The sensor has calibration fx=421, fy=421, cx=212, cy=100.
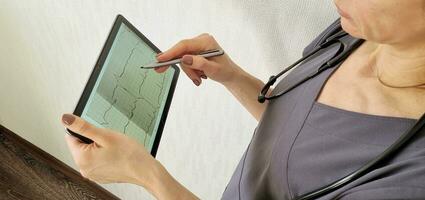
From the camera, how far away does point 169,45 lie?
1.02m

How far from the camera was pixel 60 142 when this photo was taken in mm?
1621

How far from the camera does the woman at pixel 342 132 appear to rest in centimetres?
48

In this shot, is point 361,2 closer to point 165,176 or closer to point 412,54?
point 412,54

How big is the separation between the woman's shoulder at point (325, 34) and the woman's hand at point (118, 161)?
33 centimetres

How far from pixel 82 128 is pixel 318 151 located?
0.33 metres

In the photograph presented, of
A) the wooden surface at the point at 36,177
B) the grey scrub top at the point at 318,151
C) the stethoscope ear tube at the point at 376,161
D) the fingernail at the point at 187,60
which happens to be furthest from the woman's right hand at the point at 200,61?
the wooden surface at the point at 36,177

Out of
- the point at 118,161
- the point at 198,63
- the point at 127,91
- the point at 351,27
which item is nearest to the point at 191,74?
the point at 198,63

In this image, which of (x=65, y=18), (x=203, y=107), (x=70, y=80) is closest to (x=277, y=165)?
(x=203, y=107)

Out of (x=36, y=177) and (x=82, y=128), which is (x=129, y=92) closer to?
(x=82, y=128)

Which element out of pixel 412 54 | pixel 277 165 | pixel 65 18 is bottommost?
pixel 277 165

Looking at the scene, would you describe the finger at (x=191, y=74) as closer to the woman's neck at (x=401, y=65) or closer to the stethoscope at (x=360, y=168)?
the stethoscope at (x=360, y=168)

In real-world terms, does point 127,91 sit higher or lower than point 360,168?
higher

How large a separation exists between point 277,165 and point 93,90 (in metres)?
0.31

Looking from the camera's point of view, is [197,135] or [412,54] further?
[197,135]
